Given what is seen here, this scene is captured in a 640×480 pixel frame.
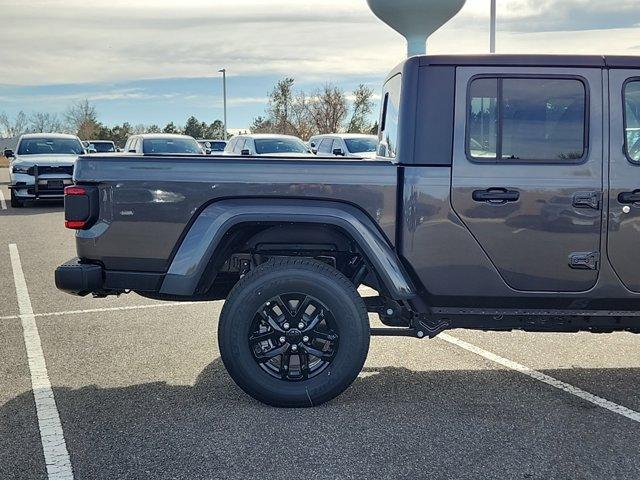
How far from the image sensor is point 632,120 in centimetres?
409

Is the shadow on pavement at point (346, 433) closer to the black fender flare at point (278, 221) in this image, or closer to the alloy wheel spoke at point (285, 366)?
the alloy wheel spoke at point (285, 366)

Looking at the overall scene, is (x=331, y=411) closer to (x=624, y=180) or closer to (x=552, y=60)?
(x=624, y=180)

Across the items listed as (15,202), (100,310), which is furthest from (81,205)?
(15,202)

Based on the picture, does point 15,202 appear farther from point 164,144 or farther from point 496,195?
point 496,195

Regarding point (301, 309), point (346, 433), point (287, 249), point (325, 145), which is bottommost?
Answer: point (346, 433)

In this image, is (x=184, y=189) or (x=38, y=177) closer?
(x=184, y=189)

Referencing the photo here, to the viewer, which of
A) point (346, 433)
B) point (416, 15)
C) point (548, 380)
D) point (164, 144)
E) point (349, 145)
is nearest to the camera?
point (346, 433)

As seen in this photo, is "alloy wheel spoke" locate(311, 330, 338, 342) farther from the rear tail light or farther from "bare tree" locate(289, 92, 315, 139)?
"bare tree" locate(289, 92, 315, 139)

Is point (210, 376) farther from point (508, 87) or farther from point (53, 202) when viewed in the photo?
point (53, 202)

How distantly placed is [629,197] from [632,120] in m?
A: 0.48

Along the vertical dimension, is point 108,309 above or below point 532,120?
below

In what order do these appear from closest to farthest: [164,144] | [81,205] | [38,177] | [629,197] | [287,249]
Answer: [629,197], [81,205], [287,249], [38,177], [164,144]

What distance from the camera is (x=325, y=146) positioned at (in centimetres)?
1816

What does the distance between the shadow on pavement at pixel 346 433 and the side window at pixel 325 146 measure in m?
13.4
